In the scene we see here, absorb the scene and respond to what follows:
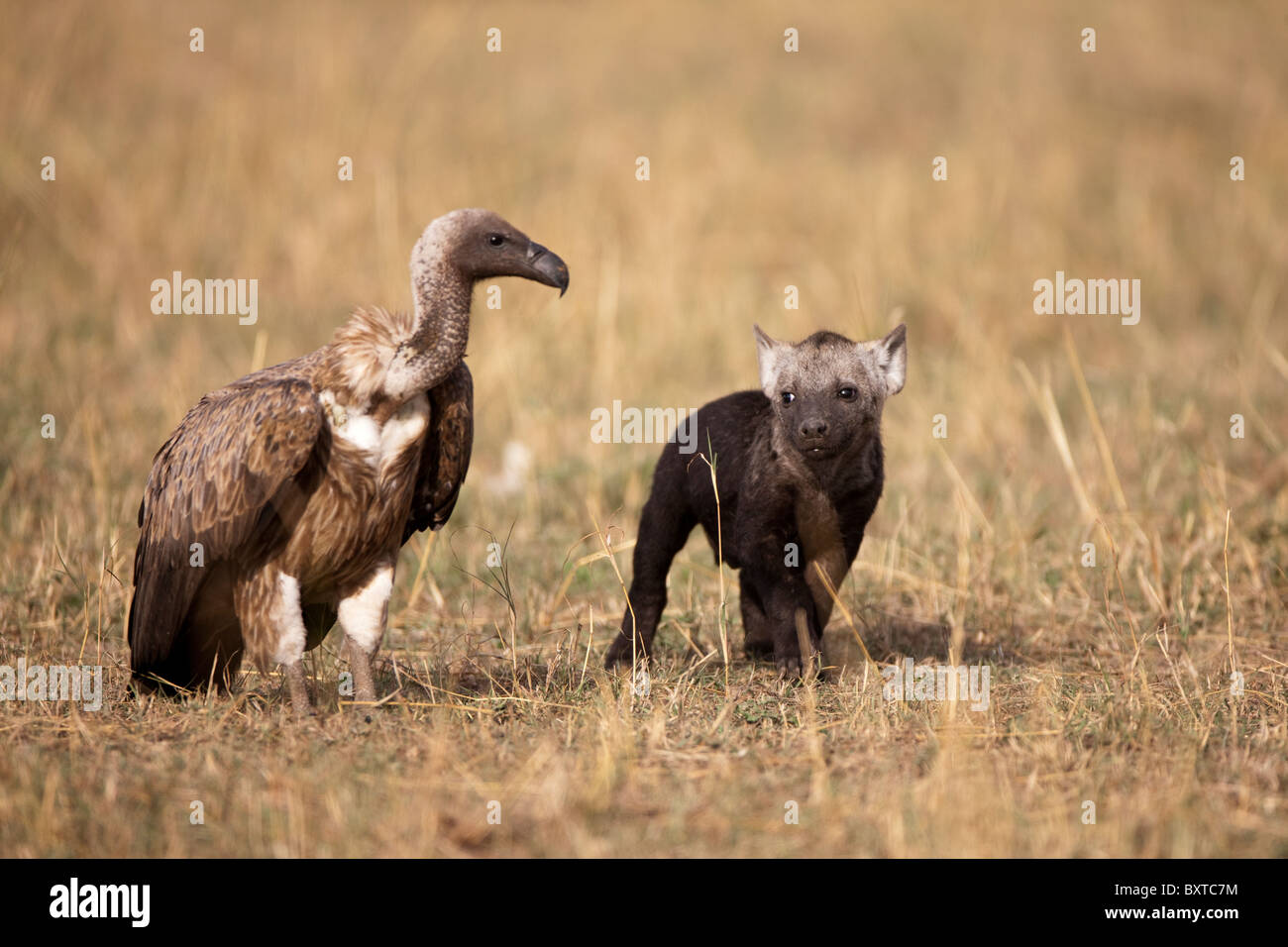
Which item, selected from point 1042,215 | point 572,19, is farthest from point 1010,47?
point 572,19

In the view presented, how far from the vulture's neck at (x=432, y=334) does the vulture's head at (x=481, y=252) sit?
0.03 metres

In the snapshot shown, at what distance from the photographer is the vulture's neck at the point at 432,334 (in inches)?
207

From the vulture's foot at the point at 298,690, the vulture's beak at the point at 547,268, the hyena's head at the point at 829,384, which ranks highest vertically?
the vulture's beak at the point at 547,268

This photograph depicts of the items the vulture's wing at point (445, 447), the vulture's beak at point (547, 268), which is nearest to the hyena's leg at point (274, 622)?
the vulture's wing at point (445, 447)

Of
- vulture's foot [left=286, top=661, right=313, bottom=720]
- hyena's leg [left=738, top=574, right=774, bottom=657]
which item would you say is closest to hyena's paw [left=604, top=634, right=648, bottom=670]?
hyena's leg [left=738, top=574, right=774, bottom=657]

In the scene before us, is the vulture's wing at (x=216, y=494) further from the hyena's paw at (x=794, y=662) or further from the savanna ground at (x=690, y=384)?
the hyena's paw at (x=794, y=662)

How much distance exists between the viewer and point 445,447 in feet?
18.6

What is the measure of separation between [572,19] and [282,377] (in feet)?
48.4

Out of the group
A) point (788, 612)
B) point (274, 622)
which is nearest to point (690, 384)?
point (788, 612)

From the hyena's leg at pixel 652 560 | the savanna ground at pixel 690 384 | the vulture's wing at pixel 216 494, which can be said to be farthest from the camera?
the hyena's leg at pixel 652 560

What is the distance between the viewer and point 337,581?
18.3 feet

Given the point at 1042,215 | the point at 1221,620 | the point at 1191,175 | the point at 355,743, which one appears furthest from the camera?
the point at 1191,175

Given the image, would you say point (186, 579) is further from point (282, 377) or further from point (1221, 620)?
point (1221, 620)
